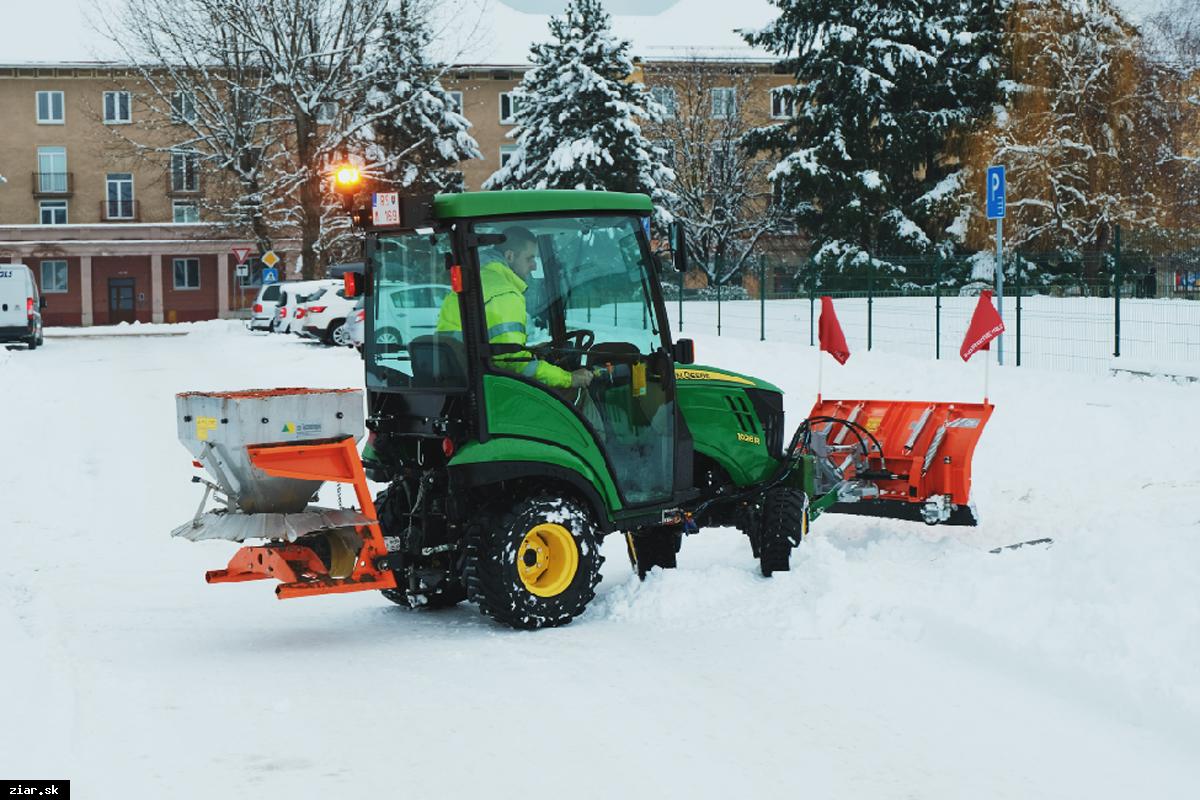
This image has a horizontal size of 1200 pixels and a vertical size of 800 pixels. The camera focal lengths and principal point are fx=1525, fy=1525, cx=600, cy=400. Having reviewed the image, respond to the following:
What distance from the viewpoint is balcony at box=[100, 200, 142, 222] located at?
7169cm

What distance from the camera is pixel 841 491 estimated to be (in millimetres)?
10398

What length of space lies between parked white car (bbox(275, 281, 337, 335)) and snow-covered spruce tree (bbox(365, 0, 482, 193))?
9.94 metres

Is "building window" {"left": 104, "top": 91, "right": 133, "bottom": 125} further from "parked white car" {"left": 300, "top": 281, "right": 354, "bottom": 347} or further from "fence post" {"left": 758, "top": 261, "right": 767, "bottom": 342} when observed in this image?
"fence post" {"left": 758, "top": 261, "right": 767, "bottom": 342}

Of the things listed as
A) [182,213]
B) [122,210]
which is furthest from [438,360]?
[122,210]

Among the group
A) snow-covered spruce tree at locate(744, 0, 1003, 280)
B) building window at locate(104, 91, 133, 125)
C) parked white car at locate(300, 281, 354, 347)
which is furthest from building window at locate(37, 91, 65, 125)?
parked white car at locate(300, 281, 354, 347)

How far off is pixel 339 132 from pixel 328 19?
3181mm

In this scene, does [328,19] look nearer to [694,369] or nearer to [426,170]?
[426,170]

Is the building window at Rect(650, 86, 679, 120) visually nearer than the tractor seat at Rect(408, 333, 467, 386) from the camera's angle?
No

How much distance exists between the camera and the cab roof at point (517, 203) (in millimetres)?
8000

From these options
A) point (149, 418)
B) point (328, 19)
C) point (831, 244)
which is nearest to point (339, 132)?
point (328, 19)

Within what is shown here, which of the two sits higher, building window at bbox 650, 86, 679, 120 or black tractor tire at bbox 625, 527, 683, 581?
building window at bbox 650, 86, 679, 120

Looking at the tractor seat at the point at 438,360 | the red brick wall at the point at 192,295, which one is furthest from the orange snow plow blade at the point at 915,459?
the red brick wall at the point at 192,295

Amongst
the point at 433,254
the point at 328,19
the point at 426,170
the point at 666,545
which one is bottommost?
the point at 666,545

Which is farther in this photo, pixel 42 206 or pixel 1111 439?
pixel 42 206
